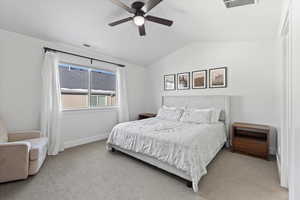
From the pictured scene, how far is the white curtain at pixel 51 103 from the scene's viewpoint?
2934mm

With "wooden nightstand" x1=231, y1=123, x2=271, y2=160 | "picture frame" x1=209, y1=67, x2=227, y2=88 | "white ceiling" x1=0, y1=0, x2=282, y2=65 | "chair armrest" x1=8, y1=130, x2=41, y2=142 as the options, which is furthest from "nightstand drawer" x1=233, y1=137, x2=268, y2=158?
"chair armrest" x1=8, y1=130, x2=41, y2=142

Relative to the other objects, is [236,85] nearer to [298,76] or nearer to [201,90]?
[201,90]

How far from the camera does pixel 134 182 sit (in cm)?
204

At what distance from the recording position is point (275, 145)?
2.94 m

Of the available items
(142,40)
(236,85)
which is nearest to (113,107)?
(142,40)

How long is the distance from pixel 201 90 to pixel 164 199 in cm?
303

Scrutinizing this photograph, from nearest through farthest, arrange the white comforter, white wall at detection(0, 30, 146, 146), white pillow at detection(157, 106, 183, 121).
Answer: the white comforter
white wall at detection(0, 30, 146, 146)
white pillow at detection(157, 106, 183, 121)

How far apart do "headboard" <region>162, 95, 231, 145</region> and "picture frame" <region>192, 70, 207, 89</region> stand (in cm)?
32

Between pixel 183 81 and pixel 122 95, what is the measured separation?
6.50 ft

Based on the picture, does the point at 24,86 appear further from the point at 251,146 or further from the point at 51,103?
the point at 251,146

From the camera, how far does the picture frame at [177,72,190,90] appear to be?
13.9 ft

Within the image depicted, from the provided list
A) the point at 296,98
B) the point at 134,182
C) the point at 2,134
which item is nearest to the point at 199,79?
the point at 296,98

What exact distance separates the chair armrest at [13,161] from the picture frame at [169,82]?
3.76 metres

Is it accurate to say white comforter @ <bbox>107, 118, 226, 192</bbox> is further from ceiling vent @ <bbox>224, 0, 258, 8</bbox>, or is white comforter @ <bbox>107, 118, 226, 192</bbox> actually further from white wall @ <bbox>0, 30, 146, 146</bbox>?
ceiling vent @ <bbox>224, 0, 258, 8</bbox>
